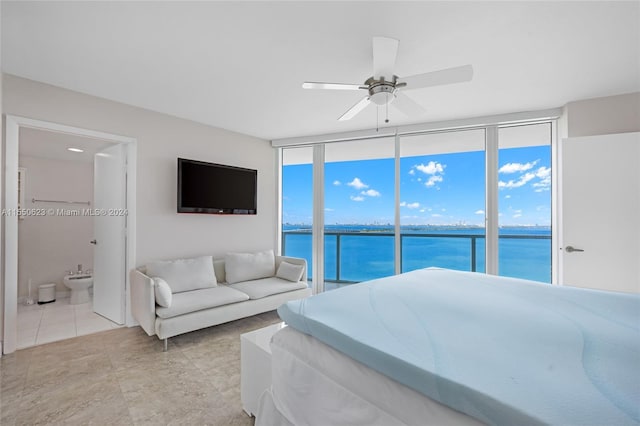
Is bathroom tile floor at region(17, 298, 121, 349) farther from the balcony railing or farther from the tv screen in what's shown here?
the balcony railing

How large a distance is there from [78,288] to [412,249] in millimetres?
5373

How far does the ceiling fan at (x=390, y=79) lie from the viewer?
1809mm

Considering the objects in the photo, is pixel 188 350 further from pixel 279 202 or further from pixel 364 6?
pixel 364 6

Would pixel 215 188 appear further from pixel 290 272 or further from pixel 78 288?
pixel 78 288

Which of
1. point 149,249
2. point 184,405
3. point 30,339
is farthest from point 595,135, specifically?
point 30,339

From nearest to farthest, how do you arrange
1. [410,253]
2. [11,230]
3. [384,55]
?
[384,55] → [11,230] → [410,253]

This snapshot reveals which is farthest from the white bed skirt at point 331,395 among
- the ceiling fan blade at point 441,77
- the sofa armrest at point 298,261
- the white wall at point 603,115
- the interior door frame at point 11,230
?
the white wall at point 603,115

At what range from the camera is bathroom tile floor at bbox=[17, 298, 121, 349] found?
2.92m

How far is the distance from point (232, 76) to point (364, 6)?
1376mm

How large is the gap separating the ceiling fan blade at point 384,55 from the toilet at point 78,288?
4.73 metres

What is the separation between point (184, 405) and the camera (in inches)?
74.6

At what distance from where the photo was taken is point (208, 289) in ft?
11.0

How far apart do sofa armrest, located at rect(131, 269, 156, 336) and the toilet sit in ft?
5.47

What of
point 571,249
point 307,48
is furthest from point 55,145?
point 571,249
